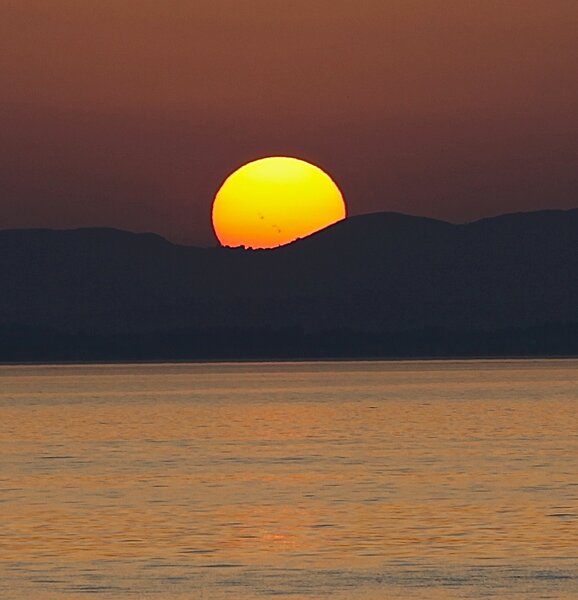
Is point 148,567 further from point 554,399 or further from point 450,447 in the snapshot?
point 554,399

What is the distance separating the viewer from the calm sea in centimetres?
3675

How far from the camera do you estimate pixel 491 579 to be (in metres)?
36.7

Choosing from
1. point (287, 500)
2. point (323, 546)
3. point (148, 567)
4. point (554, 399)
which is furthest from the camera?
point (554, 399)

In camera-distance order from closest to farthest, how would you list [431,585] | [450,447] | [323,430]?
1. [431,585]
2. [450,447]
3. [323,430]

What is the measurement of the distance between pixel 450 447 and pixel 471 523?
30071mm

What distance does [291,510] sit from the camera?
48.6m

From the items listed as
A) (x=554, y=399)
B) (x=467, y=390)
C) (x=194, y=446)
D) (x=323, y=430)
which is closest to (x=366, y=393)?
(x=467, y=390)

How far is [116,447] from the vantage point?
257ft

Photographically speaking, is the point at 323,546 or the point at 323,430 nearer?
the point at 323,546

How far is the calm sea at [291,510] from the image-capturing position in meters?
36.8

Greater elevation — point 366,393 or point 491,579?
point 366,393

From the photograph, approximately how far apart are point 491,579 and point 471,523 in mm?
8730

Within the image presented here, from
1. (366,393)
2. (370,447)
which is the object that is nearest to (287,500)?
(370,447)

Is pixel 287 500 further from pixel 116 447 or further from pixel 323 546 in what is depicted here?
pixel 116 447
